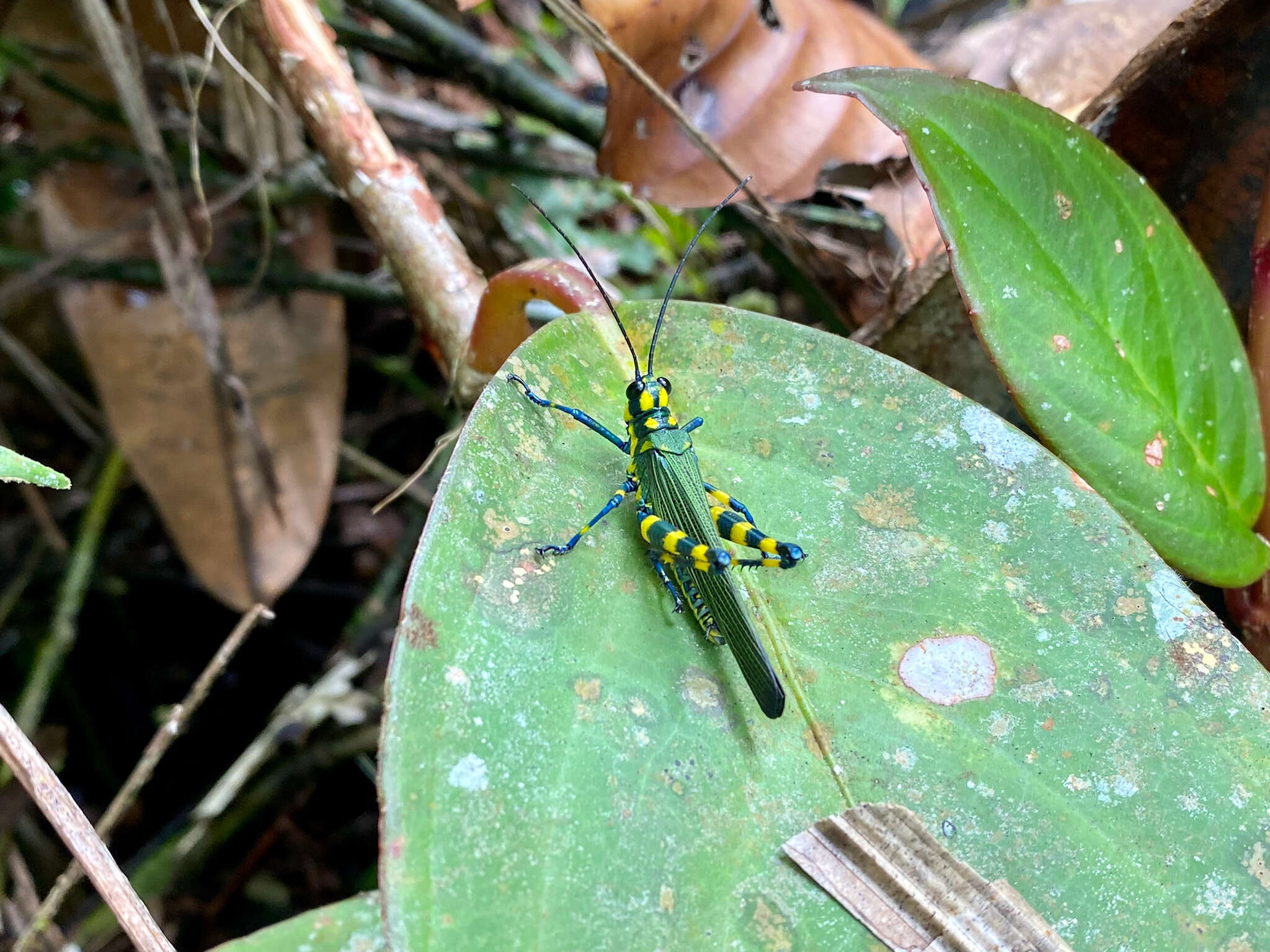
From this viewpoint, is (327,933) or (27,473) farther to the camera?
(327,933)

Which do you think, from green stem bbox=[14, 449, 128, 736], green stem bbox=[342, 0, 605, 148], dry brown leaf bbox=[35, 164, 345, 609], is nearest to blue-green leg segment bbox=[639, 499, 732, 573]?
dry brown leaf bbox=[35, 164, 345, 609]

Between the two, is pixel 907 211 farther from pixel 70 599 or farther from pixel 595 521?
pixel 70 599

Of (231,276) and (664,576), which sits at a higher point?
(664,576)

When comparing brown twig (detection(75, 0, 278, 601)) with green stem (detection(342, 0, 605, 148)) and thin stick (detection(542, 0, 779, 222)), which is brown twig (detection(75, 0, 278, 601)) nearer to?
green stem (detection(342, 0, 605, 148))

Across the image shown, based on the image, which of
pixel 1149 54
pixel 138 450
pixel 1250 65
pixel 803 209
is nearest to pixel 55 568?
pixel 138 450

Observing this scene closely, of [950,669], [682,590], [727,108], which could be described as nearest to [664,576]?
[682,590]

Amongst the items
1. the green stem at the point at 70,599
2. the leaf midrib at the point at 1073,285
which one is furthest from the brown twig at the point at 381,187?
the green stem at the point at 70,599

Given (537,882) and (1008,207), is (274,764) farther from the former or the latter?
(1008,207)
